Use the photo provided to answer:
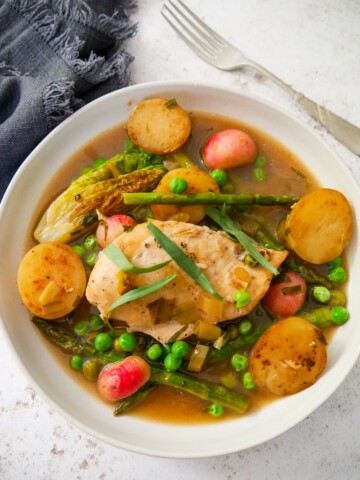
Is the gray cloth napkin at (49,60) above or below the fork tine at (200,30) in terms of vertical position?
above

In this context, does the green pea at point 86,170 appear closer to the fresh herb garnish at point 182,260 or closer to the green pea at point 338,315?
the fresh herb garnish at point 182,260

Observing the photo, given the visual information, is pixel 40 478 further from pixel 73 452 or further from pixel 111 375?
pixel 111 375

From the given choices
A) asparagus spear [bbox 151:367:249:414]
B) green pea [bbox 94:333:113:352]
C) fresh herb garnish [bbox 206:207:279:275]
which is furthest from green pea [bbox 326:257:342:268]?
green pea [bbox 94:333:113:352]

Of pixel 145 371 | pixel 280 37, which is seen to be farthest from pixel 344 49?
pixel 145 371

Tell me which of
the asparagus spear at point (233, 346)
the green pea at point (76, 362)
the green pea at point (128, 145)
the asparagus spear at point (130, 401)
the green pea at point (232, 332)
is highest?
the green pea at point (128, 145)

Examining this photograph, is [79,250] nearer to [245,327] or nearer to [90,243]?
[90,243]

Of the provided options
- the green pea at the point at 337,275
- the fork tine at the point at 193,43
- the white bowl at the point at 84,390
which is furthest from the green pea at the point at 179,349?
the fork tine at the point at 193,43
